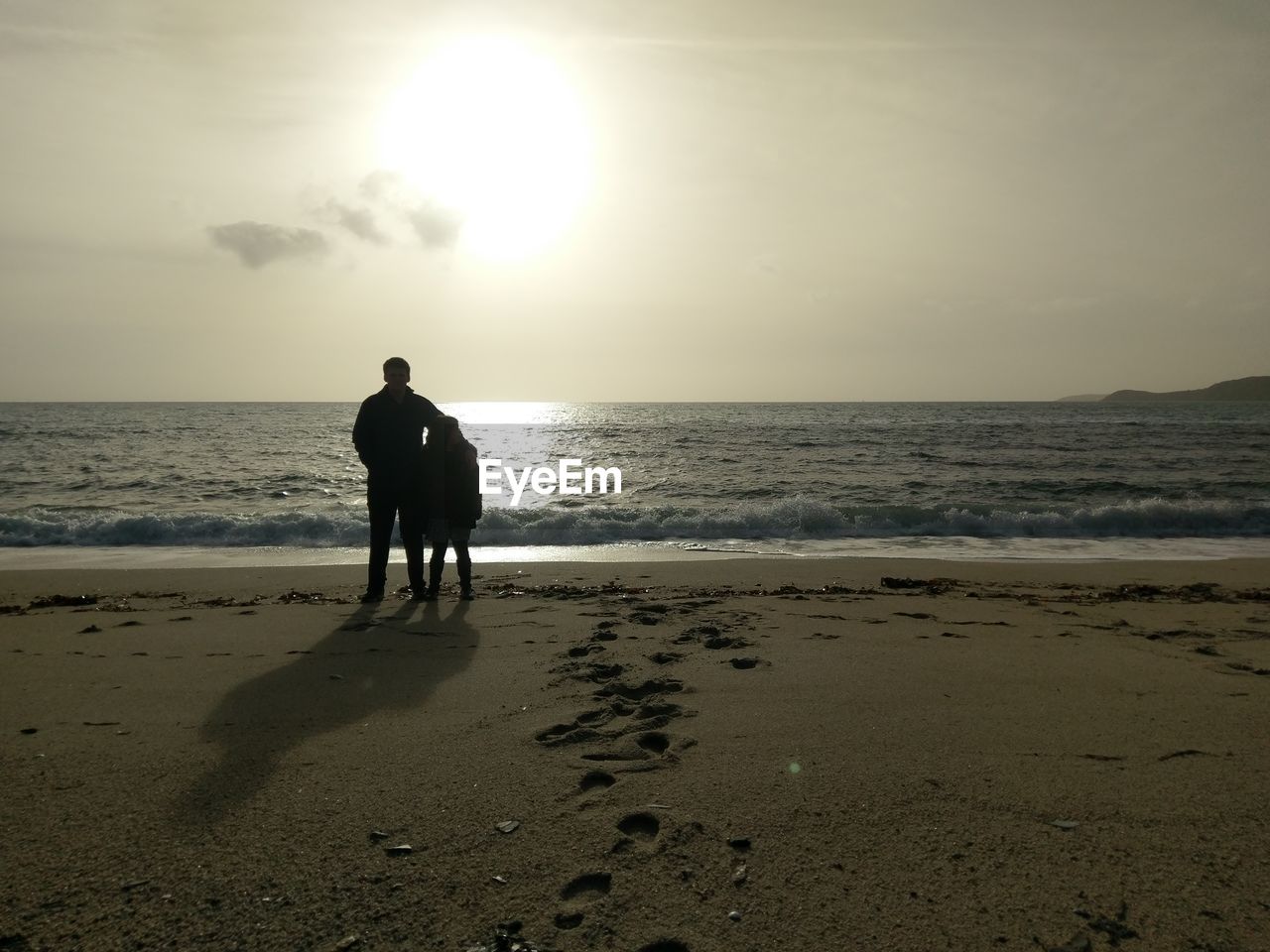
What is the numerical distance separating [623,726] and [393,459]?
4.08 m

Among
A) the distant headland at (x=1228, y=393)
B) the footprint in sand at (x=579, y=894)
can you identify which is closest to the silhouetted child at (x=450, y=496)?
the footprint in sand at (x=579, y=894)

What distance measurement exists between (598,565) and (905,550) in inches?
183

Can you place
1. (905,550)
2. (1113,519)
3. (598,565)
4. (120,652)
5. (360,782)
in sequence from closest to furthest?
(360,782) → (120,652) → (598,565) → (905,550) → (1113,519)

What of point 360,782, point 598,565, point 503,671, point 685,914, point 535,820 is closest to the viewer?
point 685,914

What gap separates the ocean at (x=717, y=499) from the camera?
1202cm

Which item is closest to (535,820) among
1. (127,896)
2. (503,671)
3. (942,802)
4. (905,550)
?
(127,896)

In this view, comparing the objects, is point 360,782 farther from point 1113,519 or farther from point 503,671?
point 1113,519

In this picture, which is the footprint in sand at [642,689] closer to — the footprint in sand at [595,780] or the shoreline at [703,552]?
the footprint in sand at [595,780]

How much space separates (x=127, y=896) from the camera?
6.97ft

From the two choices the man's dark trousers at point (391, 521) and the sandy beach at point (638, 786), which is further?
the man's dark trousers at point (391, 521)

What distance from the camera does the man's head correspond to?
6.61 m

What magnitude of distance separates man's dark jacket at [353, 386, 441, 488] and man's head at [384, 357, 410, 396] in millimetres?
74

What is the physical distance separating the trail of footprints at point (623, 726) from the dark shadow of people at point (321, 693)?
0.84 m

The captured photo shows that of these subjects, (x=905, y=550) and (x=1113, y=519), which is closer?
(x=905, y=550)
